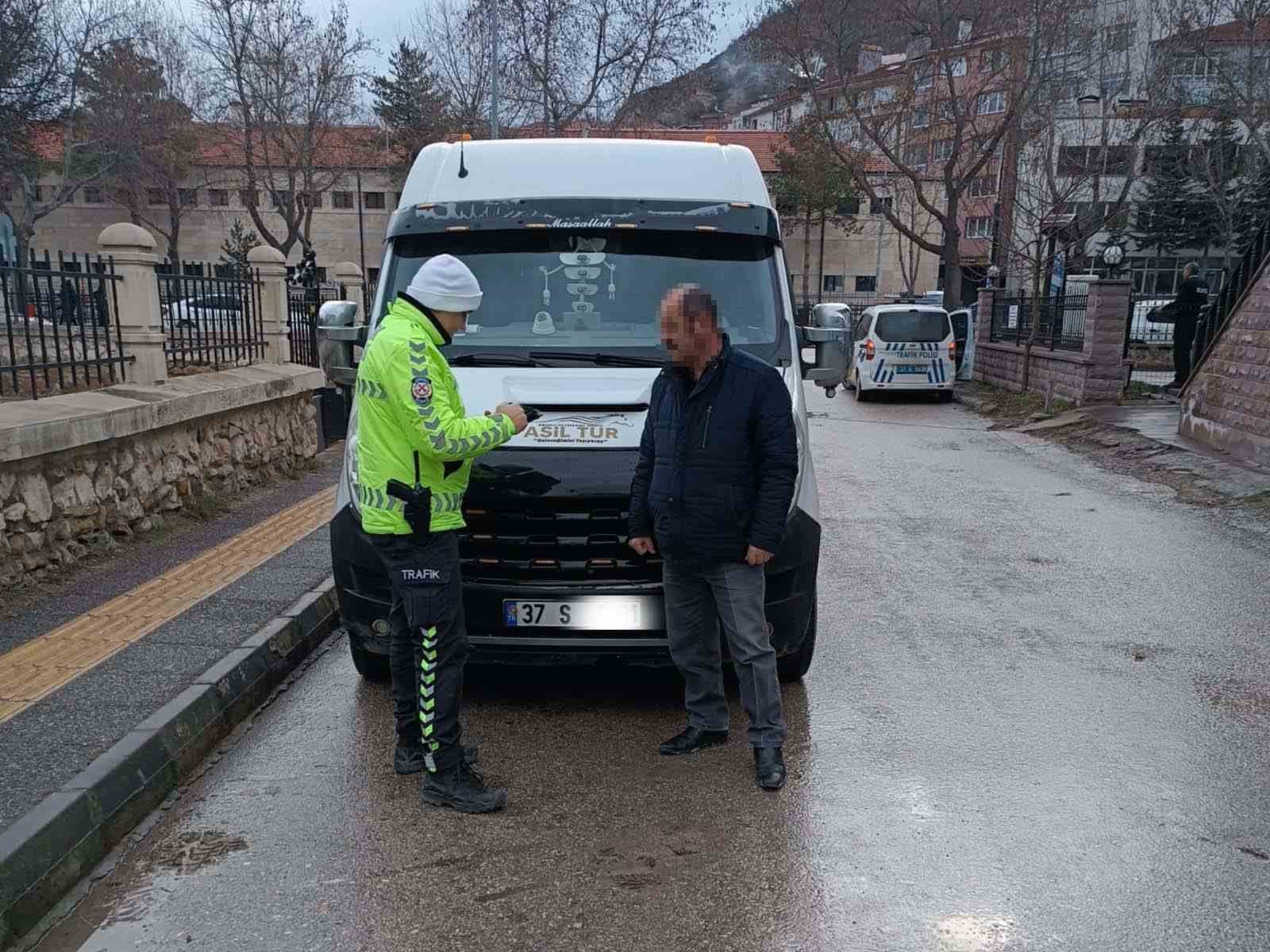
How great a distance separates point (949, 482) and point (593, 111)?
934 inches

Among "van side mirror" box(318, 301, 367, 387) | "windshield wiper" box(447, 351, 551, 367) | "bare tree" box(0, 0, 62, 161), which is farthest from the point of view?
"bare tree" box(0, 0, 62, 161)

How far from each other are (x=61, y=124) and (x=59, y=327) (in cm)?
1748

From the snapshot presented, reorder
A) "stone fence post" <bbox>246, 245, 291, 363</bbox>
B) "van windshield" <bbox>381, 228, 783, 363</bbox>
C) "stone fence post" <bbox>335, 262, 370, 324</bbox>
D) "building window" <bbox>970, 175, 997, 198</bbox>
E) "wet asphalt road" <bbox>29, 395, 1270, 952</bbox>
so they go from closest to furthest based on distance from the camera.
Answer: "wet asphalt road" <bbox>29, 395, 1270, 952</bbox>, "van windshield" <bbox>381, 228, 783, 363</bbox>, "stone fence post" <bbox>246, 245, 291, 363</bbox>, "stone fence post" <bbox>335, 262, 370, 324</bbox>, "building window" <bbox>970, 175, 997, 198</bbox>

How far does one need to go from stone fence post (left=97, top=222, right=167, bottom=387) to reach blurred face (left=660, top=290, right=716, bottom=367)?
5.44 metres

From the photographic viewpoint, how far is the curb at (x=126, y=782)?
10.1 feet

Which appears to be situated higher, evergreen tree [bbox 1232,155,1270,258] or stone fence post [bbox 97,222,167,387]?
evergreen tree [bbox 1232,155,1270,258]

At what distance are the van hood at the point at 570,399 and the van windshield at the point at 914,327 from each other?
51.7 ft

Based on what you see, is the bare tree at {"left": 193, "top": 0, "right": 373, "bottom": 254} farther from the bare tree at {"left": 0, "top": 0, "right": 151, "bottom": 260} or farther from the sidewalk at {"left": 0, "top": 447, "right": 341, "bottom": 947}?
the sidewalk at {"left": 0, "top": 447, "right": 341, "bottom": 947}

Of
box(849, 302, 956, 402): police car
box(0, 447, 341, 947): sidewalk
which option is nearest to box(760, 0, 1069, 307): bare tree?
box(849, 302, 956, 402): police car

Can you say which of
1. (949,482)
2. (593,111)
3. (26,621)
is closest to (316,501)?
(26,621)

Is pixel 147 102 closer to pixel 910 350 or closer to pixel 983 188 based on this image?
pixel 910 350

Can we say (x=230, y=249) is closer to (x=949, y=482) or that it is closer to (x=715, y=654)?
(x=949, y=482)

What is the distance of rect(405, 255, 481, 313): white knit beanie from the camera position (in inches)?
138

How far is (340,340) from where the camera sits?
17.4 feet
